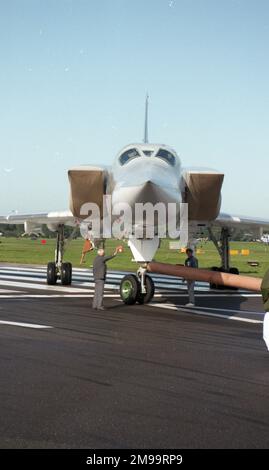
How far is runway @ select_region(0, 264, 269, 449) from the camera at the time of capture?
14.1ft

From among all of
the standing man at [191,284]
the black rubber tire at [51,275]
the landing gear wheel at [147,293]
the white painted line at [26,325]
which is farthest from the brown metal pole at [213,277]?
the black rubber tire at [51,275]

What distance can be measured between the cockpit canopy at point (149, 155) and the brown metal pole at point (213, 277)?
274 centimetres

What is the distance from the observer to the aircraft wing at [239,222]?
62.1ft

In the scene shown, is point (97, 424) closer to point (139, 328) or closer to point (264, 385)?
point (264, 385)

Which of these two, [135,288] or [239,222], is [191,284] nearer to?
[135,288]

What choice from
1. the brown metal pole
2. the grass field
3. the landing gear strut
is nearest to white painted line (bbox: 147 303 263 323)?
the brown metal pole

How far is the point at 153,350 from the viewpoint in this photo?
7957mm

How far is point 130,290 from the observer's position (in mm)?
13984

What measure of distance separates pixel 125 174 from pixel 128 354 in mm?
5825

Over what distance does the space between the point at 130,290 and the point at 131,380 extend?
7.89 m

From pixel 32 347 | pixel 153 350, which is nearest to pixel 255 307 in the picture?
pixel 153 350

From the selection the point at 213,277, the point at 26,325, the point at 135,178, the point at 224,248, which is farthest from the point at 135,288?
the point at 224,248

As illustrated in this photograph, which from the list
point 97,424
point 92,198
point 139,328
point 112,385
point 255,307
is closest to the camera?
point 97,424

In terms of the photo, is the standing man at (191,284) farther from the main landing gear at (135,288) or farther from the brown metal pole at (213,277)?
the brown metal pole at (213,277)
